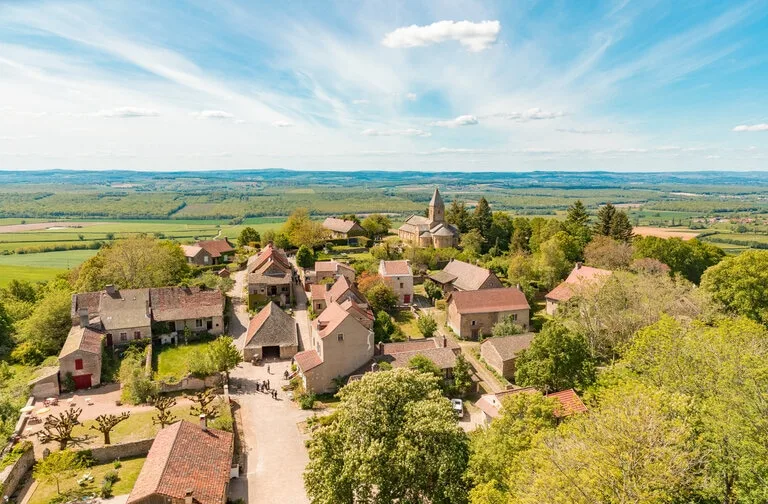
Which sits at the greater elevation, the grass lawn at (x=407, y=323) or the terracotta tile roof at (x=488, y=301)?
the terracotta tile roof at (x=488, y=301)

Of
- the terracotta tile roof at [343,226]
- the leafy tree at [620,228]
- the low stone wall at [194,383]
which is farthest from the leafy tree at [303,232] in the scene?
the leafy tree at [620,228]

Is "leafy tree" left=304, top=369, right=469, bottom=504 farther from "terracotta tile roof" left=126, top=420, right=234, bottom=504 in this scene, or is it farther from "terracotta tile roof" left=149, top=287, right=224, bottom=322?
"terracotta tile roof" left=149, top=287, right=224, bottom=322

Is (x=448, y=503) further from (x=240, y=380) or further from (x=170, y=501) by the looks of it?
(x=240, y=380)

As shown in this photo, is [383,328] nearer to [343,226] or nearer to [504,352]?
[504,352]

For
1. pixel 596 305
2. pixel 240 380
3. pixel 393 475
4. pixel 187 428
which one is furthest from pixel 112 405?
pixel 596 305

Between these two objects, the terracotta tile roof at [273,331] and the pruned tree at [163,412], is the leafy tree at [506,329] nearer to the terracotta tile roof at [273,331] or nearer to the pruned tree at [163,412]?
the terracotta tile roof at [273,331]

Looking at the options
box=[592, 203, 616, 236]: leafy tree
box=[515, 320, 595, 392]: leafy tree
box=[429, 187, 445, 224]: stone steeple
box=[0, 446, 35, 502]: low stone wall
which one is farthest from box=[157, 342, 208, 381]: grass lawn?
box=[592, 203, 616, 236]: leafy tree
